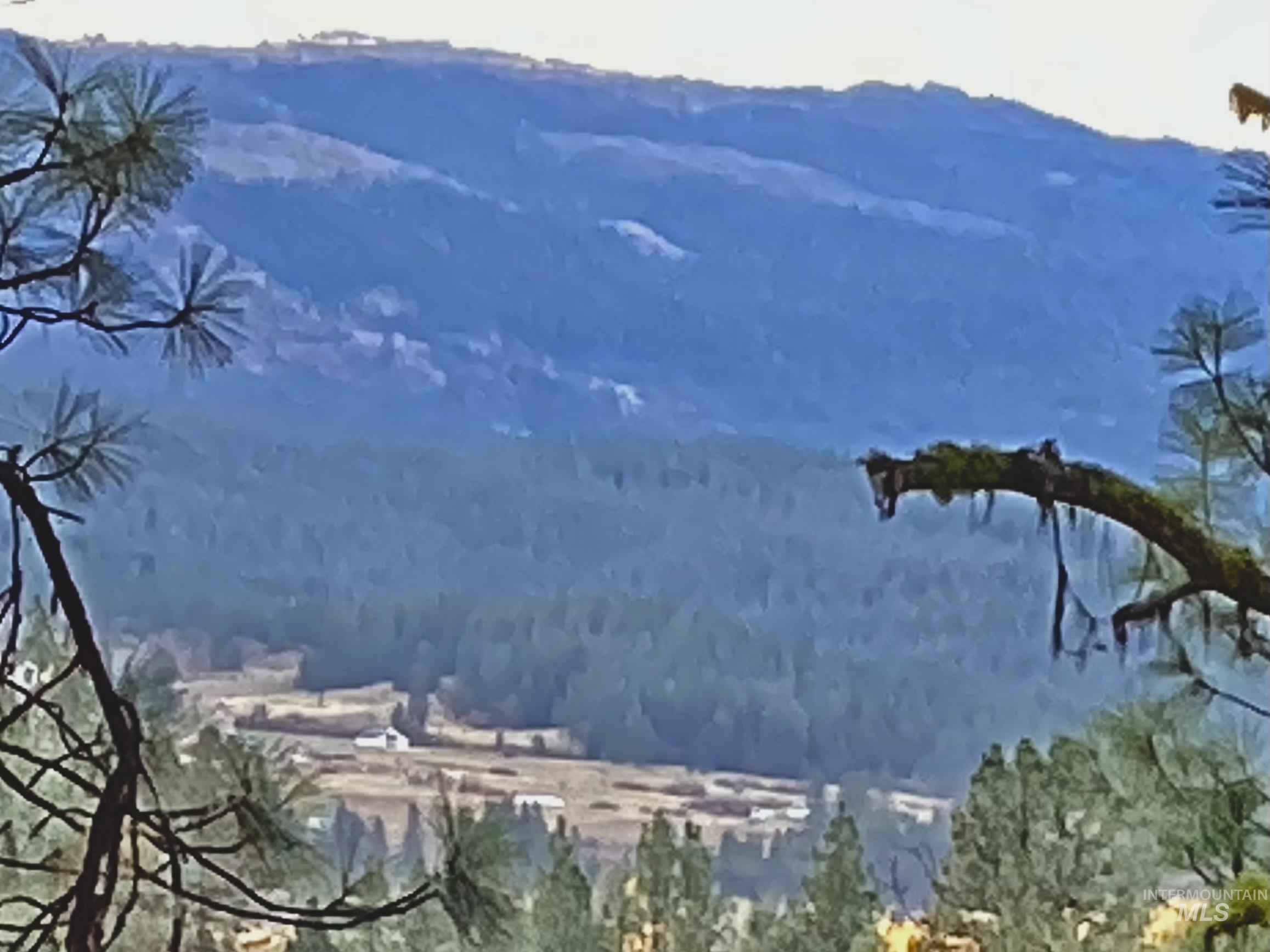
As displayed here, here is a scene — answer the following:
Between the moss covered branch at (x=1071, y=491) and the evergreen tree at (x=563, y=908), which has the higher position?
the moss covered branch at (x=1071, y=491)

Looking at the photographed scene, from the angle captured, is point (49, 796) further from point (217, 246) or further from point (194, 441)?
point (217, 246)

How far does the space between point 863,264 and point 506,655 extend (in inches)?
19.7

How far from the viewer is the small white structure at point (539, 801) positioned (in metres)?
1.62

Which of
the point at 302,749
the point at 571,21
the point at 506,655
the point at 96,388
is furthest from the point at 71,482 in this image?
the point at 571,21

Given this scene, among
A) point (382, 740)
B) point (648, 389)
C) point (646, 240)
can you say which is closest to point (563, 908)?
point (382, 740)

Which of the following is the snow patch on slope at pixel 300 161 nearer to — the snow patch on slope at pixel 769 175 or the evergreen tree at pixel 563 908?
the snow patch on slope at pixel 769 175

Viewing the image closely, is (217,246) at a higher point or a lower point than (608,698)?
higher

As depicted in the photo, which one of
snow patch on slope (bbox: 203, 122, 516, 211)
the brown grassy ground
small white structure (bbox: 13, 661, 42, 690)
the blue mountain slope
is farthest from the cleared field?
snow patch on slope (bbox: 203, 122, 516, 211)

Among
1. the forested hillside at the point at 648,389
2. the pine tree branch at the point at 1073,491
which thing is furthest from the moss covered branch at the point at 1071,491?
the forested hillside at the point at 648,389

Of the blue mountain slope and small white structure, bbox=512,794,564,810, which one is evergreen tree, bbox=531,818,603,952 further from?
the blue mountain slope

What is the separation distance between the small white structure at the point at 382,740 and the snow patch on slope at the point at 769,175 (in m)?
0.58

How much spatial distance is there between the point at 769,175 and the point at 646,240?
141mm

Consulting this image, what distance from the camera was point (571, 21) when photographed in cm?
172

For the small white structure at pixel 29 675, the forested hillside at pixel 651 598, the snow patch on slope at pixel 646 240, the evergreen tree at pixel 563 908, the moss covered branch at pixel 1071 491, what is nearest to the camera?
the moss covered branch at pixel 1071 491
